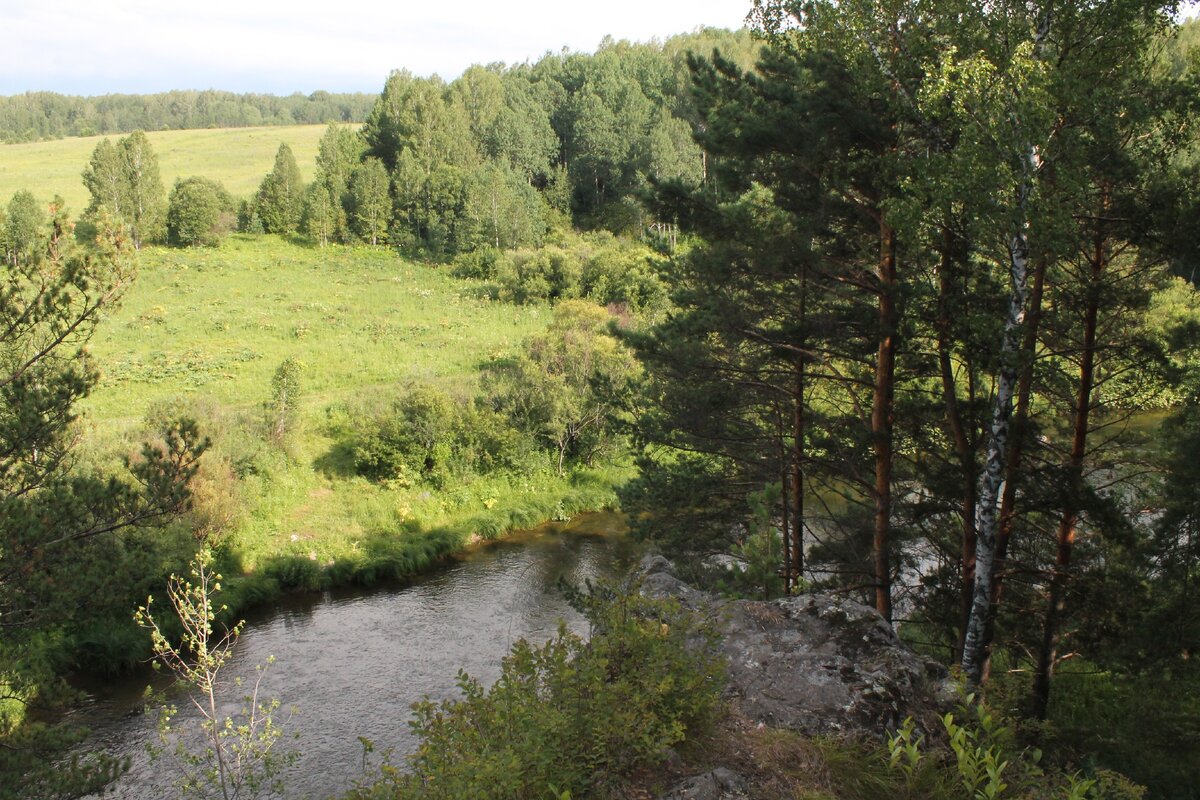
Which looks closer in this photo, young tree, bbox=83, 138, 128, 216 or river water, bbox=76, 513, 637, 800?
river water, bbox=76, 513, 637, 800

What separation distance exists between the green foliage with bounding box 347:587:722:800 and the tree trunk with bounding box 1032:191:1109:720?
617 cm

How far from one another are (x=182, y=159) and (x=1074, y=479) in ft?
331

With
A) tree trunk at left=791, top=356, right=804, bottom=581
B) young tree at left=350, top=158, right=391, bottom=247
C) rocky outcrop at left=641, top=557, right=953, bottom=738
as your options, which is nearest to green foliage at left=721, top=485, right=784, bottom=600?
tree trunk at left=791, top=356, right=804, bottom=581

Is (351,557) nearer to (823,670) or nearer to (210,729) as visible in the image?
(210,729)

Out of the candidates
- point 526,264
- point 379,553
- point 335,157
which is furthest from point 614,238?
point 379,553

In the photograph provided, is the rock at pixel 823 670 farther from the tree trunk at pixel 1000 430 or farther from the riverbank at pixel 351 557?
the riverbank at pixel 351 557

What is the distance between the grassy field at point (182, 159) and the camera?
74.6 metres

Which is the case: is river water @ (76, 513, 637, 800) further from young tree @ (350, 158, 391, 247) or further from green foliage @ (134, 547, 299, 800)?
young tree @ (350, 158, 391, 247)

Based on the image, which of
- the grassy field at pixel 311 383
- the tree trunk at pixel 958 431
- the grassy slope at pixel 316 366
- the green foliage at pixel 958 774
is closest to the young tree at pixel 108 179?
the grassy field at pixel 311 383

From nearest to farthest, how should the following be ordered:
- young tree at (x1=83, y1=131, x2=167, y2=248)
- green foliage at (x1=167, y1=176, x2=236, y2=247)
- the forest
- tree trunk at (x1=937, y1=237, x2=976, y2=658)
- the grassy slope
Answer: the forest < tree trunk at (x1=937, y1=237, x2=976, y2=658) < the grassy slope < young tree at (x1=83, y1=131, x2=167, y2=248) < green foliage at (x1=167, y1=176, x2=236, y2=247)

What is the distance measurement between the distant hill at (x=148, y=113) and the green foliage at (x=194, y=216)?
66.7 m

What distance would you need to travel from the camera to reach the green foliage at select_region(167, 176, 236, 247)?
58.2m

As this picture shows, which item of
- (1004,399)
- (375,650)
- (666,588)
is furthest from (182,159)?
(1004,399)

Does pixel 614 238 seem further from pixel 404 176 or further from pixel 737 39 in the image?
pixel 737 39
